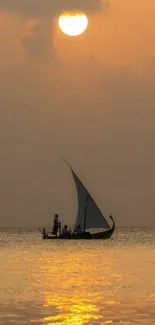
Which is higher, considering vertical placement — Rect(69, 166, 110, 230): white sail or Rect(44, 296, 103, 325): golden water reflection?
Rect(69, 166, 110, 230): white sail

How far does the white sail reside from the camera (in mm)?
82312

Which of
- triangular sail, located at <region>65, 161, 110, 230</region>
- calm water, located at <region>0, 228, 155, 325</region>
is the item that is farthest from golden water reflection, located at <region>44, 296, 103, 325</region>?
triangular sail, located at <region>65, 161, 110, 230</region>

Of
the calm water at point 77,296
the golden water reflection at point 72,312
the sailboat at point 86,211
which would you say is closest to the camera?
the golden water reflection at point 72,312

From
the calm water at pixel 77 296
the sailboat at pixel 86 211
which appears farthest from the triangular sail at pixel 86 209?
the calm water at pixel 77 296

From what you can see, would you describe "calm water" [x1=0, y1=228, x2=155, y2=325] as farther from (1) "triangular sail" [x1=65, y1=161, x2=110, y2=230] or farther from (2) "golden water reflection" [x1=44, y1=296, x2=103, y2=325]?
(1) "triangular sail" [x1=65, y1=161, x2=110, y2=230]

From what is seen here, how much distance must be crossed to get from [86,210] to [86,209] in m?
0.17

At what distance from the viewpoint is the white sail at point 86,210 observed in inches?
3241

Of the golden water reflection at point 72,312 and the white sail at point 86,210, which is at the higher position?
the white sail at point 86,210

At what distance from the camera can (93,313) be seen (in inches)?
771

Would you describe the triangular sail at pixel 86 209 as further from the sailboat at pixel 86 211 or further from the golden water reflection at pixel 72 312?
the golden water reflection at pixel 72 312

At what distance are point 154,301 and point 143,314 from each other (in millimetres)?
3055

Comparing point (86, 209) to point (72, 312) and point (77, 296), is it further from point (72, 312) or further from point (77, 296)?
point (72, 312)

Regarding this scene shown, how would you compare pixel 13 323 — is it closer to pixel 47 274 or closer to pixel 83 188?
pixel 47 274

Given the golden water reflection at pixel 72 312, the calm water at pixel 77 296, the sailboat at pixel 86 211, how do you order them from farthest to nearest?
the sailboat at pixel 86 211, the calm water at pixel 77 296, the golden water reflection at pixel 72 312
